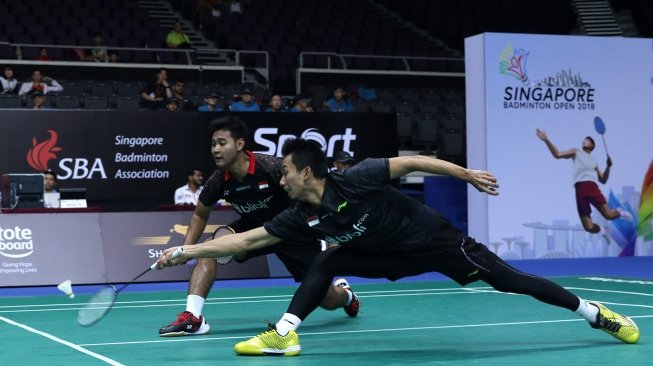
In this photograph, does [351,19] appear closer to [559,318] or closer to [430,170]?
[559,318]

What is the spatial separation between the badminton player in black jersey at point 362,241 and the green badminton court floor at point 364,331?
0.28 metres

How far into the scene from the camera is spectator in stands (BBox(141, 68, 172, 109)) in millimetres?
20250

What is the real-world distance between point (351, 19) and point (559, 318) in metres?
21.9

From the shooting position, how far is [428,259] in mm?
8062

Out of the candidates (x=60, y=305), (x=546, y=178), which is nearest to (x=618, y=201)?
(x=546, y=178)

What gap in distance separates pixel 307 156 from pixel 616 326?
2.50 metres

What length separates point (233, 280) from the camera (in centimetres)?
1504

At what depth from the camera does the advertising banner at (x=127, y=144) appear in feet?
58.4

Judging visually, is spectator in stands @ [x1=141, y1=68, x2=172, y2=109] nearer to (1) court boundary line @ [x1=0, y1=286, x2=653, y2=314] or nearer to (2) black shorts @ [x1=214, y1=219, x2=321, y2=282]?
(1) court boundary line @ [x1=0, y1=286, x2=653, y2=314]

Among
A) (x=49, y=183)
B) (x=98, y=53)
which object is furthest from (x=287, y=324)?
(x=98, y=53)

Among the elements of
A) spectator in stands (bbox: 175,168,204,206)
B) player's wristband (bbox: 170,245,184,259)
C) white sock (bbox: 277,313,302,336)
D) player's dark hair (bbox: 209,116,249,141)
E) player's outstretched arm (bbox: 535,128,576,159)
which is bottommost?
white sock (bbox: 277,313,302,336)

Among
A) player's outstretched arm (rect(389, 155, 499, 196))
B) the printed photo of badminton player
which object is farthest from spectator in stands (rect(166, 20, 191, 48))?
player's outstretched arm (rect(389, 155, 499, 196))

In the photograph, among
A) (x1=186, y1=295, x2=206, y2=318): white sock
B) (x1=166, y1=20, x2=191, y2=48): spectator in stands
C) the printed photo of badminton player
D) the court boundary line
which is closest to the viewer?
(x1=186, y1=295, x2=206, y2=318): white sock

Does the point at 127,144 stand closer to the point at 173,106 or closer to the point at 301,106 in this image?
the point at 173,106
